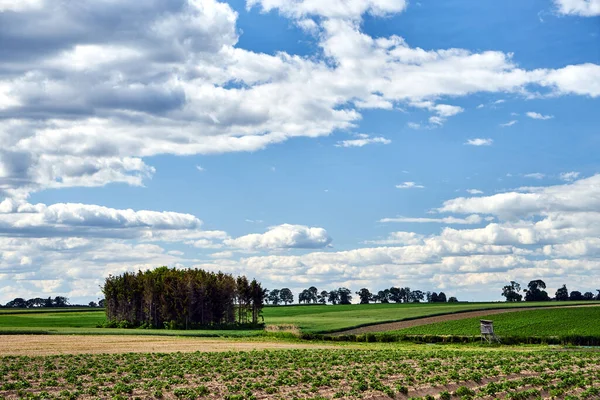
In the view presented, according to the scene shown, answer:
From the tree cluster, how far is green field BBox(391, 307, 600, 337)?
42.3 meters

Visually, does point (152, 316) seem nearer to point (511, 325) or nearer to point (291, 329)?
point (291, 329)

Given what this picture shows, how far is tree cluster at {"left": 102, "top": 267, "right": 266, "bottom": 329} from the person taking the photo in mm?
127625

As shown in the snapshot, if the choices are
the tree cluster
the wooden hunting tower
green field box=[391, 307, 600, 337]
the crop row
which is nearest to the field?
the crop row

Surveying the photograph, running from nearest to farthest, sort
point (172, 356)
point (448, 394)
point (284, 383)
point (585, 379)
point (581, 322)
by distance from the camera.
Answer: point (448, 394) < point (284, 383) < point (585, 379) < point (172, 356) < point (581, 322)

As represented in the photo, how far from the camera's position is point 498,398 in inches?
1389

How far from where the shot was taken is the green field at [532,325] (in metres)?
88.1

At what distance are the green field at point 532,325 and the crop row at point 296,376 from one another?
34.2m

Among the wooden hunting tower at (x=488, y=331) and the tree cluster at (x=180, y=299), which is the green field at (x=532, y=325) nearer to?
the wooden hunting tower at (x=488, y=331)

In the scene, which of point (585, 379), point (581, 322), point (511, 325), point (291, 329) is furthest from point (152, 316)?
point (585, 379)

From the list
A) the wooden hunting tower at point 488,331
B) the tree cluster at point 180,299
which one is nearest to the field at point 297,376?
the wooden hunting tower at point 488,331

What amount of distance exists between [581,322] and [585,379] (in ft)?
197

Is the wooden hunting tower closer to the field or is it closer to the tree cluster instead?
the field

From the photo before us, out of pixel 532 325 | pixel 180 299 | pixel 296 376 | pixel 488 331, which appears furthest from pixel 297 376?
pixel 180 299

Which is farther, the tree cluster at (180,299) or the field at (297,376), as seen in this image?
the tree cluster at (180,299)
